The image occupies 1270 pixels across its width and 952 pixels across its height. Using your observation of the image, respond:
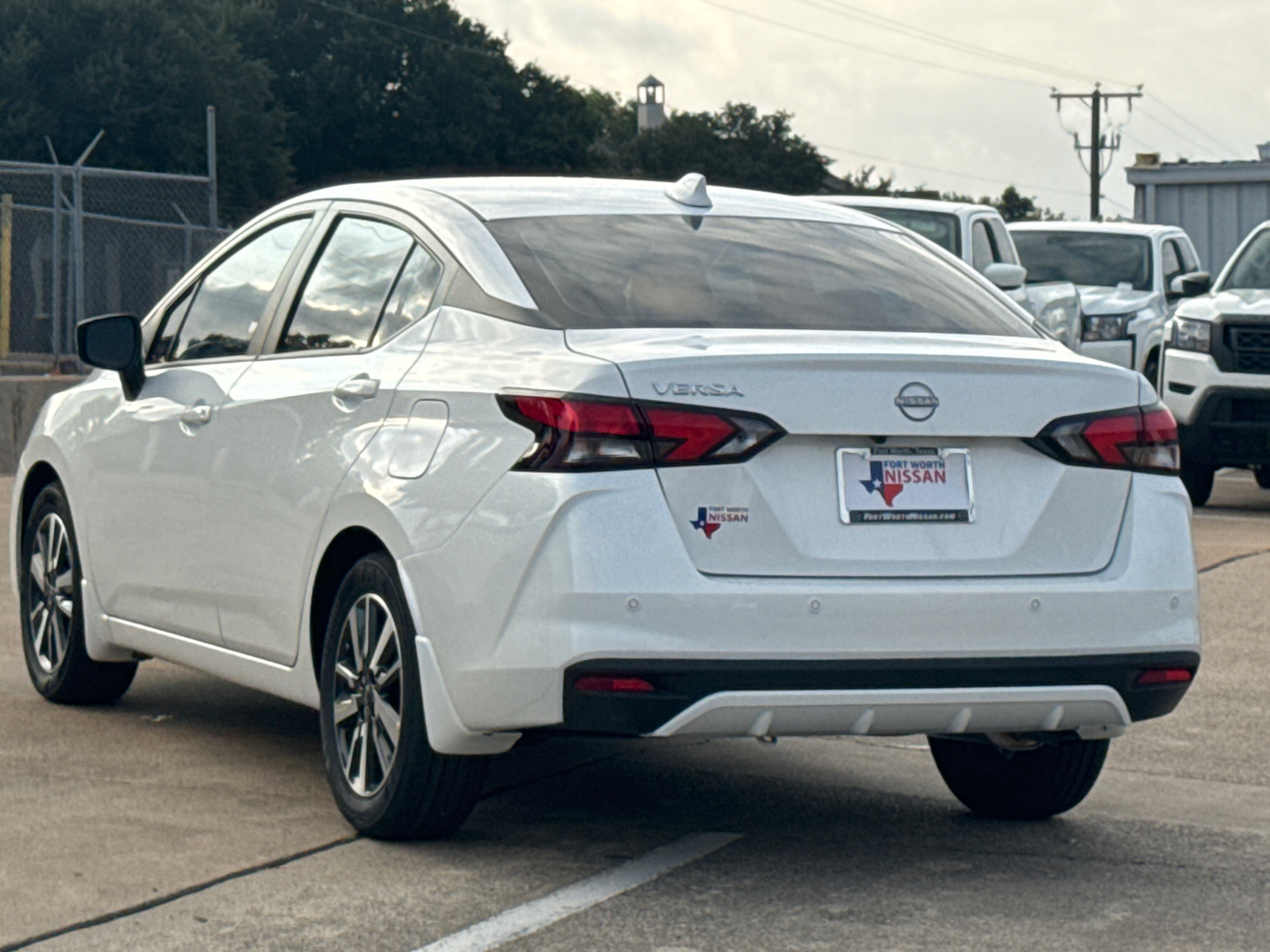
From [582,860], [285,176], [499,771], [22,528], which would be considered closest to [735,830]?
[582,860]

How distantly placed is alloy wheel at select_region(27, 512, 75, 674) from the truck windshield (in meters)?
10.6

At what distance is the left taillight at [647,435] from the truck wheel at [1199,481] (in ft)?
36.9

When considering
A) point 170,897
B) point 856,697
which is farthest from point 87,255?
point 856,697

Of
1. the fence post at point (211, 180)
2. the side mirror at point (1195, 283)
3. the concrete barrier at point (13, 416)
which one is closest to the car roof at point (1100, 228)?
the side mirror at point (1195, 283)

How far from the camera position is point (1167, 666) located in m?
4.99

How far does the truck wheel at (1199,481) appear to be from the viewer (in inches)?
607

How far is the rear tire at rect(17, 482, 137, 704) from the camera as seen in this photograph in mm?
7008

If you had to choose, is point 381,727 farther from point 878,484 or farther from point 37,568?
point 37,568

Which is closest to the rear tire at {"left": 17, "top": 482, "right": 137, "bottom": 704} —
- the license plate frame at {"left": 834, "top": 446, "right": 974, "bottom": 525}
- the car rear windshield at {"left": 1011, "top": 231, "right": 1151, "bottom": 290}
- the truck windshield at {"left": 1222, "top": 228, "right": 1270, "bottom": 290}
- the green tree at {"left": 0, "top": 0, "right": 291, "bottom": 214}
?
the license plate frame at {"left": 834, "top": 446, "right": 974, "bottom": 525}

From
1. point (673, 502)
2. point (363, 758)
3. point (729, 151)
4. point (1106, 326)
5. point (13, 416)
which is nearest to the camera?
point (673, 502)

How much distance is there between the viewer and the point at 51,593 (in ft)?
23.6

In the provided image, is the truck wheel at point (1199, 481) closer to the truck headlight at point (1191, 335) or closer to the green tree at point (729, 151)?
the truck headlight at point (1191, 335)

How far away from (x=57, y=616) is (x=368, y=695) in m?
2.22

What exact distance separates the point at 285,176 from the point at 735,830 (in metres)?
60.2
